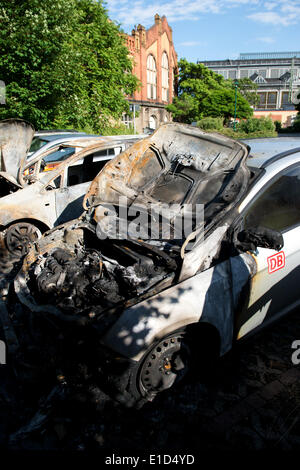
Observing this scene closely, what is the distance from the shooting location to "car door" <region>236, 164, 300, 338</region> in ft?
9.53

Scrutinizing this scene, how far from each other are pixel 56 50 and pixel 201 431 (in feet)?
37.7

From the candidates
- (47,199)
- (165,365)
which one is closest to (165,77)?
(47,199)

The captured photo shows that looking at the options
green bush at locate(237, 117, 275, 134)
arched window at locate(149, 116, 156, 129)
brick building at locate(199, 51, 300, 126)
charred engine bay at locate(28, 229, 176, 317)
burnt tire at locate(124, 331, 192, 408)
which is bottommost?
burnt tire at locate(124, 331, 192, 408)

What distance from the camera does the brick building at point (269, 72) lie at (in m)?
68.9

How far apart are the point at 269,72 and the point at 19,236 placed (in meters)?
85.2

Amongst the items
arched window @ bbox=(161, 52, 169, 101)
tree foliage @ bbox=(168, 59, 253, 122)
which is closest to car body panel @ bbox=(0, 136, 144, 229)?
tree foliage @ bbox=(168, 59, 253, 122)

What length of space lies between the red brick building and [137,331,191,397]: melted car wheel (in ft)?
97.5

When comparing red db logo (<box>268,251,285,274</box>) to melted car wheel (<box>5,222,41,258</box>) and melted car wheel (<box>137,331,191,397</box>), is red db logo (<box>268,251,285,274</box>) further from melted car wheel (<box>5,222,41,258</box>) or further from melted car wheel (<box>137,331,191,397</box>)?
melted car wheel (<box>5,222,41,258</box>)

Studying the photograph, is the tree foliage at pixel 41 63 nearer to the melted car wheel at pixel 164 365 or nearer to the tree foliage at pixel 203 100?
the melted car wheel at pixel 164 365

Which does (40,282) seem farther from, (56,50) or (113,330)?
(56,50)

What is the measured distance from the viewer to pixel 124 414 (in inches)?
110

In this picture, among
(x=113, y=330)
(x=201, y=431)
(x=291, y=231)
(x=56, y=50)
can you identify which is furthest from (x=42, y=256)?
(x=56, y=50)

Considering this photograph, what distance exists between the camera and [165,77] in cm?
3903
